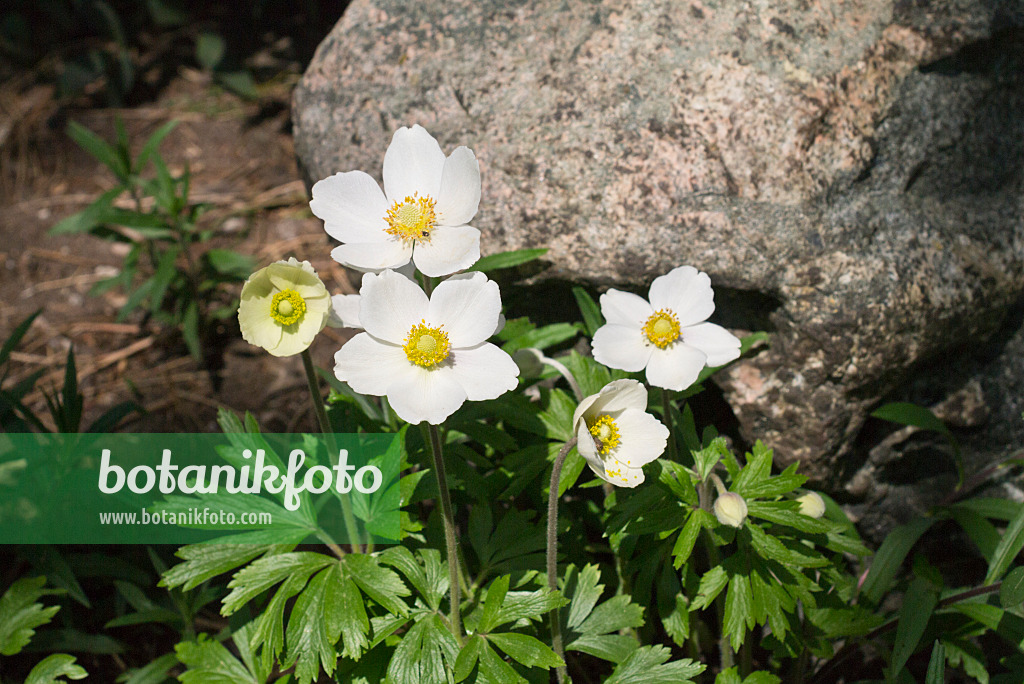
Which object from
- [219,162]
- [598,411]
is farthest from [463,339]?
[219,162]

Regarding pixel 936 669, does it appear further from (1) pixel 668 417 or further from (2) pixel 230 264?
(2) pixel 230 264

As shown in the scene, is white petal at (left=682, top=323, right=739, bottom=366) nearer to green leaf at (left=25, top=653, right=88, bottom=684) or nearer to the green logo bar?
the green logo bar

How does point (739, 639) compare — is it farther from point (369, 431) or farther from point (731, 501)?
point (369, 431)

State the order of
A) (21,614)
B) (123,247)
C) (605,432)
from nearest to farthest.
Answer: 1. (605,432)
2. (21,614)
3. (123,247)

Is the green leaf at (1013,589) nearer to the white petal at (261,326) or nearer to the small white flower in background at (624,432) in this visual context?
the small white flower in background at (624,432)

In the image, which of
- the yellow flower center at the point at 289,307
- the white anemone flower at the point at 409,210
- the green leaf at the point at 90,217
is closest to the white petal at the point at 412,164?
the white anemone flower at the point at 409,210

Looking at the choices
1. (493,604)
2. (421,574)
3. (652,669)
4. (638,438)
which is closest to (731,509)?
(638,438)
